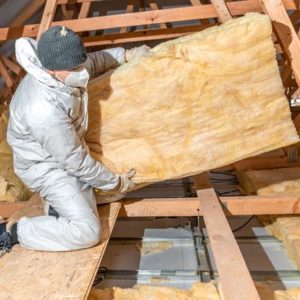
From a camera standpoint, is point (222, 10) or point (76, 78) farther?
point (222, 10)

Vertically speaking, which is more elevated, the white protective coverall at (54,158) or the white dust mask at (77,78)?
the white dust mask at (77,78)

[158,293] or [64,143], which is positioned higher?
[64,143]

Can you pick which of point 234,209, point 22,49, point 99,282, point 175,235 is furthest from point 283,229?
point 22,49

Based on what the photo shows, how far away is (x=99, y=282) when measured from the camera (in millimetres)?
2416

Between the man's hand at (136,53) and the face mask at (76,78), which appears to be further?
the man's hand at (136,53)

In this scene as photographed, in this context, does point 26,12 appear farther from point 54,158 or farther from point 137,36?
point 54,158

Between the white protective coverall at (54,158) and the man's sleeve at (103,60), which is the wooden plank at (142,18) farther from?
the white protective coverall at (54,158)

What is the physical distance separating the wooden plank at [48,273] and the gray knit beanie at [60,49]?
1013mm

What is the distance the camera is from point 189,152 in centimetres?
232

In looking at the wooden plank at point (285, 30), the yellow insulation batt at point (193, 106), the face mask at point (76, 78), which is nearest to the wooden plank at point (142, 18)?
the wooden plank at point (285, 30)

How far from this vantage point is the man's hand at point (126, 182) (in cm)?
231

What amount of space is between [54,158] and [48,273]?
2.10ft

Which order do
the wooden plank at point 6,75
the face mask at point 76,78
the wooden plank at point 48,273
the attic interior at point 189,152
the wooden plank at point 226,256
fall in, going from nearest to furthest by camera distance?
1. the wooden plank at point 226,256
2. the wooden plank at point 48,273
3. the face mask at point 76,78
4. the attic interior at point 189,152
5. the wooden plank at point 6,75

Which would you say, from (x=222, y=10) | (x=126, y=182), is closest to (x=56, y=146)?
(x=126, y=182)
